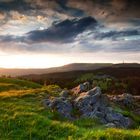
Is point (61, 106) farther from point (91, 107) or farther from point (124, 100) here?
point (124, 100)

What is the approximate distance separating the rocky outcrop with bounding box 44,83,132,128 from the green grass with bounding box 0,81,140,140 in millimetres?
959

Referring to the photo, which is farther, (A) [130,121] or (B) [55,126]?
(A) [130,121]

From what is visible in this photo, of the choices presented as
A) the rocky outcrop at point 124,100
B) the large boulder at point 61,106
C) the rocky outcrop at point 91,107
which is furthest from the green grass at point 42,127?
the rocky outcrop at point 124,100

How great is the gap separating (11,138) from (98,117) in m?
7.83

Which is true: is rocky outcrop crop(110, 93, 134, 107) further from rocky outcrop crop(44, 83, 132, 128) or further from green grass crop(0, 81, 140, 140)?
green grass crop(0, 81, 140, 140)

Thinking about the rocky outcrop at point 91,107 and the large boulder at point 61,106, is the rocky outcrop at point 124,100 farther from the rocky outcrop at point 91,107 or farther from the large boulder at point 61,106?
the large boulder at point 61,106

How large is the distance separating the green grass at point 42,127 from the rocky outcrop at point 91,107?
959 millimetres

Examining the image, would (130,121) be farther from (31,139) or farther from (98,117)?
(31,139)

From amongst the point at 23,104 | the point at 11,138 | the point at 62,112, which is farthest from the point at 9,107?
the point at 11,138

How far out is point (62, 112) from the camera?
83.5ft

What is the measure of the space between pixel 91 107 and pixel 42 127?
6989mm

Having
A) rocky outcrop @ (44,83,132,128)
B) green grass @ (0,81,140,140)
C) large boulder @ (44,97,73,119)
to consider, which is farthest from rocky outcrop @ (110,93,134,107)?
green grass @ (0,81,140,140)

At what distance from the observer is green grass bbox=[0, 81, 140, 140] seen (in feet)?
61.1

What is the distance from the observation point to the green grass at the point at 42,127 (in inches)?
733
